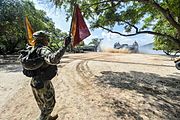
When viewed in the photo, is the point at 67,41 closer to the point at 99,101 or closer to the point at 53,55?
the point at 53,55

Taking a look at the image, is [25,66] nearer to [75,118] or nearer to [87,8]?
[75,118]

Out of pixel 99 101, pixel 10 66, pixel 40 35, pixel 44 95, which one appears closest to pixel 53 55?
pixel 40 35

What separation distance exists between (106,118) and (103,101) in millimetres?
1346

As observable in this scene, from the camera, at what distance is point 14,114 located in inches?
248

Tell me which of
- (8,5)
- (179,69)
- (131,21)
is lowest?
(179,69)

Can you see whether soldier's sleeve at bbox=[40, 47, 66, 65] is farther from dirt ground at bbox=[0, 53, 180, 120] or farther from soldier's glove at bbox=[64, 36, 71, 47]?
dirt ground at bbox=[0, 53, 180, 120]

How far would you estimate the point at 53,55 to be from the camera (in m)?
3.71

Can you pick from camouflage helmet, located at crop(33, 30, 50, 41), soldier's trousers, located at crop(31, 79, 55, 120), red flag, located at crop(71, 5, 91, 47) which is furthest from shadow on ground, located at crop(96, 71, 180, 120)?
camouflage helmet, located at crop(33, 30, 50, 41)

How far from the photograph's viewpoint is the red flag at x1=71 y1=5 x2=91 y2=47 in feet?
14.8

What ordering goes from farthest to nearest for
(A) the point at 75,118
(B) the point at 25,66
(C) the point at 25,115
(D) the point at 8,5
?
(D) the point at 8,5 < (C) the point at 25,115 < (A) the point at 75,118 < (B) the point at 25,66

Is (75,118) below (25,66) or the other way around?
below

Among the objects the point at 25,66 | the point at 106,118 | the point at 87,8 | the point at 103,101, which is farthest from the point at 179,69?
the point at 25,66

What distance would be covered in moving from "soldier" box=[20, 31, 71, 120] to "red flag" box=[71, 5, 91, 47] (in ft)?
1.75

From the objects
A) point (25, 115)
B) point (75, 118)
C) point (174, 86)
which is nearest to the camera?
point (75, 118)
